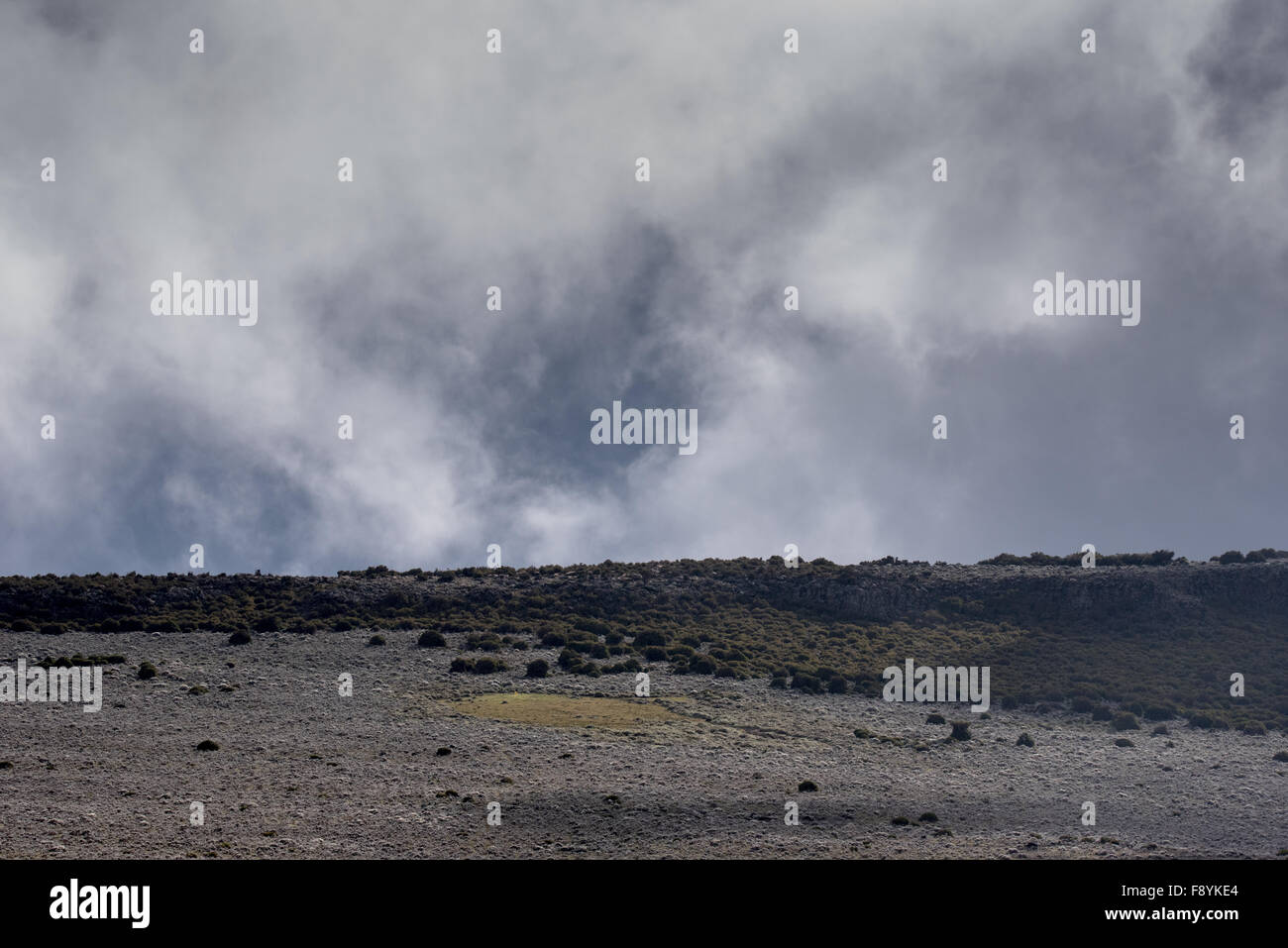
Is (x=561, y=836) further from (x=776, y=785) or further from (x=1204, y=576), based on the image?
(x=1204, y=576)

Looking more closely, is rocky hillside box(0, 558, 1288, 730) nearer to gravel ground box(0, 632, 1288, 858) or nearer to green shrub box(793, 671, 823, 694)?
green shrub box(793, 671, 823, 694)

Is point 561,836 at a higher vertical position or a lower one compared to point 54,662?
lower

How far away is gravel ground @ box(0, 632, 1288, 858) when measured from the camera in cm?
2466

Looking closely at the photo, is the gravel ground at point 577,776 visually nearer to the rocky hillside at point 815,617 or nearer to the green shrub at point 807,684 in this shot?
the green shrub at point 807,684

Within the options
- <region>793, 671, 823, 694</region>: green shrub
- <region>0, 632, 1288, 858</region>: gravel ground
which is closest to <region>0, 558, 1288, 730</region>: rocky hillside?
<region>793, 671, 823, 694</region>: green shrub

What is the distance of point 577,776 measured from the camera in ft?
102

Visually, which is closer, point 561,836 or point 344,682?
point 561,836

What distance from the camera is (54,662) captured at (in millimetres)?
46156

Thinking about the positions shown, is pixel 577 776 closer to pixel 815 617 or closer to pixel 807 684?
pixel 807 684

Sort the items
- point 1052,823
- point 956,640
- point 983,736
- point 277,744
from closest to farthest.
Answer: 1. point 1052,823
2. point 277,744
3. point 983,736
4. point 956,640

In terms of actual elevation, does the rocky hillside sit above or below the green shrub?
above
